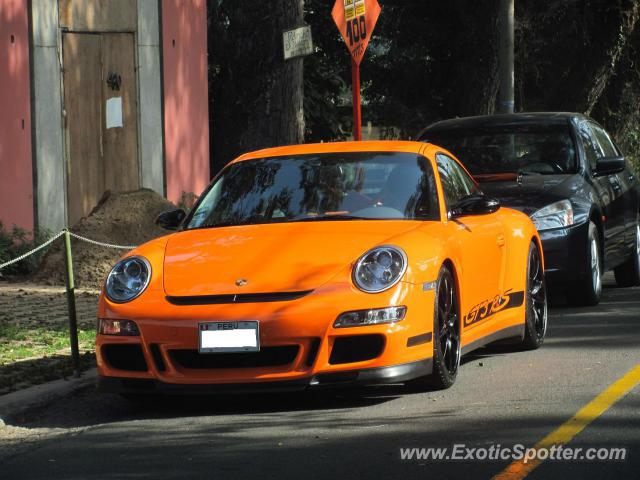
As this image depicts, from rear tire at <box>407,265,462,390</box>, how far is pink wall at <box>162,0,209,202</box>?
1092 centimetres

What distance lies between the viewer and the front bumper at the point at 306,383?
7.62m

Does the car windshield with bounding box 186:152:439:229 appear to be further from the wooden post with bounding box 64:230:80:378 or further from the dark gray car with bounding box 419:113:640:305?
the dark gray car with bounding box 419:113:640:305

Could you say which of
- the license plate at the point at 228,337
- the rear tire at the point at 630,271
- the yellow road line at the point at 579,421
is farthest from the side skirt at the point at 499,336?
the rear tire at the point at 630,271

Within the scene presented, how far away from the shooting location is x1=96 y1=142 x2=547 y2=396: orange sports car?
24.9 ft

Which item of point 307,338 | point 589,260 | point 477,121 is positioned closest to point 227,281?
point 307,338

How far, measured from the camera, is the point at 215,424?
755 centimetres

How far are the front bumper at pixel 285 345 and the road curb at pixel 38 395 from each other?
0.70 metres

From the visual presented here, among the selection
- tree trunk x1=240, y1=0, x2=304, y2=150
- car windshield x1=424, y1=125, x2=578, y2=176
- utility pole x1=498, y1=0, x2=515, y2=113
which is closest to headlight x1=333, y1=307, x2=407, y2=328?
car windshield x1=424, y1=125, x2=578, y2=176

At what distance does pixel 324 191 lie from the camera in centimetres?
887

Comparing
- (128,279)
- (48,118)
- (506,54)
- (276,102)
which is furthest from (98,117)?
(128,279)

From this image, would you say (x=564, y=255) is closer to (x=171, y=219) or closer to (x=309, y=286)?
(x=171, y=219)

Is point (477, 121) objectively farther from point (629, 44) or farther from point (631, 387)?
point (629, 44)

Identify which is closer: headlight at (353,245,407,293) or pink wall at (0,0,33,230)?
headlight at (353,245,407,293)

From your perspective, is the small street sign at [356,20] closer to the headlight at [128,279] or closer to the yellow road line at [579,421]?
the yellow road line at [579,421]
